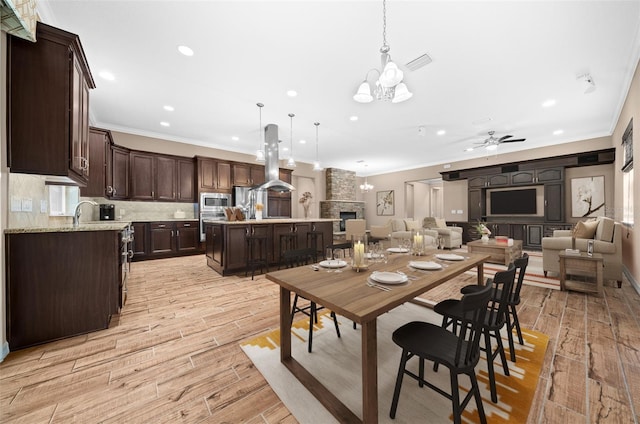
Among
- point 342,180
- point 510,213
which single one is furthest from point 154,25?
point 510,213

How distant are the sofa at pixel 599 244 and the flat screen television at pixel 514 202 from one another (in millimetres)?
3406

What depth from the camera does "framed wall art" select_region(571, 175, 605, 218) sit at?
227 inches

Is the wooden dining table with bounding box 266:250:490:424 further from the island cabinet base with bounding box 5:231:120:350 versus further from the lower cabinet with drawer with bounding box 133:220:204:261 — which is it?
the lower cabinet with drawer with bounding box 133:220:204:261

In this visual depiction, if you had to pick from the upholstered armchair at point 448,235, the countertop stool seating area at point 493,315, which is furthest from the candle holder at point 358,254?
the upholstered armchair at point 448,235

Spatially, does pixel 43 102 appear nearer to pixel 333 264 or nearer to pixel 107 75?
pixel 107 75

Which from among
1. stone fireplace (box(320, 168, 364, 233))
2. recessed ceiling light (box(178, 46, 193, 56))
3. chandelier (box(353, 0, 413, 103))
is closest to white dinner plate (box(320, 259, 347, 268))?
chandelier (box(353, 0, 413, 103))

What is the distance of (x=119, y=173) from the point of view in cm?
516

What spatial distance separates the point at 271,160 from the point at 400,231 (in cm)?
394

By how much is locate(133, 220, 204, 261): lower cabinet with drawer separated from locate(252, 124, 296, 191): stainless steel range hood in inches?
87.9

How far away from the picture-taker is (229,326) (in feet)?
7.66

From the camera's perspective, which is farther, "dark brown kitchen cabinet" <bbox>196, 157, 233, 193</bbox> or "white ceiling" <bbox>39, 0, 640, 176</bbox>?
"dark brown kitchen cabinet" <bbox>196, 157, 233, 193</bbox>

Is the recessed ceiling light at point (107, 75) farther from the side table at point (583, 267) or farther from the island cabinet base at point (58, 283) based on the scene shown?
the side table at point (583, 267)

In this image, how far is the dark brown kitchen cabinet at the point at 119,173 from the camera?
4.96 meters

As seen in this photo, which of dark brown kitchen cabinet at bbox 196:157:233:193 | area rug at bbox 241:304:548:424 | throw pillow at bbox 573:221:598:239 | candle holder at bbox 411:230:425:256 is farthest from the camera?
dark brown kitchen cabinet at bbox 196:157:233:193
